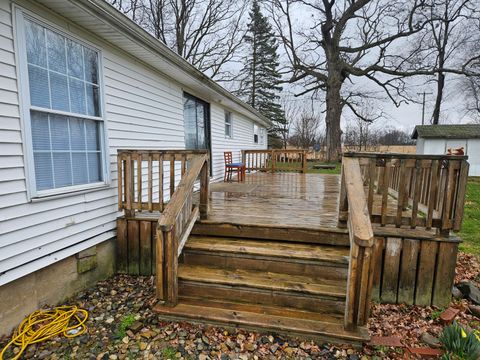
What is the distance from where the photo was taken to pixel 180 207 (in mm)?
2547

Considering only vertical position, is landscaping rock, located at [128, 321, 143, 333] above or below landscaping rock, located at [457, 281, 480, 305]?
below

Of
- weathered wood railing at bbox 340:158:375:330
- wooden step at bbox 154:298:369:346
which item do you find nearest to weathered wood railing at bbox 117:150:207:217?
wooden step at bbox 154:298:369:346

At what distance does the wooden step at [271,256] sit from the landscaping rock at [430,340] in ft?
2.46

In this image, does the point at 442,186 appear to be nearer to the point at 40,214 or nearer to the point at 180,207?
the point at 180,207

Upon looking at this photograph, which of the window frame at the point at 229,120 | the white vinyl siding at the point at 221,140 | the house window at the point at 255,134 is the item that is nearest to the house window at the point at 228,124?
the window frame at the point at 229,120

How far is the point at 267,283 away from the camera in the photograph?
2.57m

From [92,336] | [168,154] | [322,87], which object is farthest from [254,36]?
[92,336]

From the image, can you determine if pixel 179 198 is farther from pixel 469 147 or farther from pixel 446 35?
pixel 446 35

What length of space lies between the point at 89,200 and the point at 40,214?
0.61m

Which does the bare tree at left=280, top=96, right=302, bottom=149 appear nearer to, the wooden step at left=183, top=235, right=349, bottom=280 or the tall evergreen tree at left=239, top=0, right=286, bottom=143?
the tall evergreen tree at left=239, top=0, right=286, bottom=143

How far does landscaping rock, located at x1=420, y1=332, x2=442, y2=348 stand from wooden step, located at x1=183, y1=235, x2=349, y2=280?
749 millimetres

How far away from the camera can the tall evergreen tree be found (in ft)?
78.3

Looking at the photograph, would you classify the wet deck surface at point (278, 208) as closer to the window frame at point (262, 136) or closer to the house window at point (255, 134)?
the house window at point (255, 134)

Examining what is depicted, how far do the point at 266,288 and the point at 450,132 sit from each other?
18960mm
